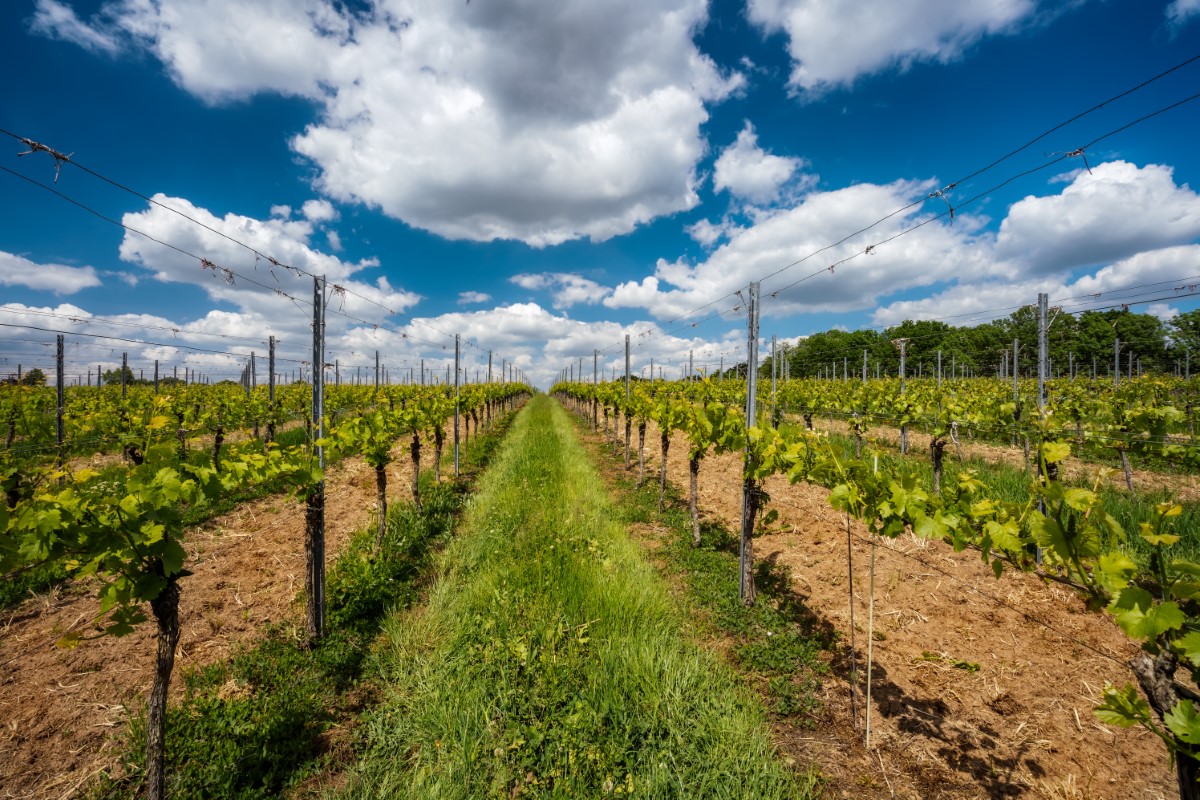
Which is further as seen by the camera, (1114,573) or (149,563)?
(149,563)

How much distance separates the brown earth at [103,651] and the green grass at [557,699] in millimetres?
1788

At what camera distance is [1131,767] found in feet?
10.7

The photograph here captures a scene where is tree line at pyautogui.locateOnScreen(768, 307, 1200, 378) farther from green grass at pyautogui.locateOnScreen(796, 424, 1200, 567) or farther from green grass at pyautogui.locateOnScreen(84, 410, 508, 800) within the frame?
green grass at pyautogui.locateOnScreen(84, 410, 508, 800)

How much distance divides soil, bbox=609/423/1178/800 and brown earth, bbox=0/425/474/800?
510 centimetres

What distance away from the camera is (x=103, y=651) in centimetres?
452

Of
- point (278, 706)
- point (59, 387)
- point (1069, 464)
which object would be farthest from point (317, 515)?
point (1069, 464)

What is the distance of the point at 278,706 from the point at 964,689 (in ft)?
19.4

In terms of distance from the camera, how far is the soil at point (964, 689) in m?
3.22

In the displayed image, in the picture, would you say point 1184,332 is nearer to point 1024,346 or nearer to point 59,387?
point 1024,346

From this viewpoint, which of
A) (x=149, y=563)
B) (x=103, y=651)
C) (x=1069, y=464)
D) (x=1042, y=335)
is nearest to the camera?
(x=149, y=563)

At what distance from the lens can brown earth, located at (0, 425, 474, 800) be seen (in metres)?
3.35

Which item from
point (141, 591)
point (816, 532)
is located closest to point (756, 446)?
point (816, 532)

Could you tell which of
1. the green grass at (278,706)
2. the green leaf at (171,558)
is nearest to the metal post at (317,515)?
the green grass at (278,706)

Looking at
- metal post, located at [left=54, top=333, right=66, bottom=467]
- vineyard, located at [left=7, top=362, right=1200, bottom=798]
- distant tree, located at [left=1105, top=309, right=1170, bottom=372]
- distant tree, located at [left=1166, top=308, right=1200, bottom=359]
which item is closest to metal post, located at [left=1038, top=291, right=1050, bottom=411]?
vineyard, located at [left=7, top=362, right=1200, bottom=798]
